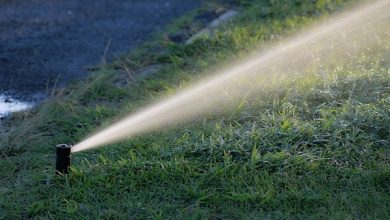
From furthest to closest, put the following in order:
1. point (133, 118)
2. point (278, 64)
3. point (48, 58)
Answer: point (48, 58), point (278, 64), point (133, 118)

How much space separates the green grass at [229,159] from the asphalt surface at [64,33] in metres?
1.24

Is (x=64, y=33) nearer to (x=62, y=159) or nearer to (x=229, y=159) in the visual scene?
(x=62, y=159)

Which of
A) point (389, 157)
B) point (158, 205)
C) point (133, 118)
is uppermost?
point (133, 118)

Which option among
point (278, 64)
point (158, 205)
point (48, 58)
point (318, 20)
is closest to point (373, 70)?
point (278, 64)

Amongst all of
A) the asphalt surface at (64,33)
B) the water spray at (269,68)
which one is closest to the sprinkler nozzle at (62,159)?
the water spray at (269,68)

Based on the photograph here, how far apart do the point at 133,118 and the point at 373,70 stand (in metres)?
1.74

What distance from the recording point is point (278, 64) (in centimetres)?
546

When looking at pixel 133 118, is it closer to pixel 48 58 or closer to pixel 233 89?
pixel 233 89

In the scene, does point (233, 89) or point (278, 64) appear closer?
point (233, 89)

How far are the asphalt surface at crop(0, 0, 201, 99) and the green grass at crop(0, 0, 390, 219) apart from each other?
1240mm

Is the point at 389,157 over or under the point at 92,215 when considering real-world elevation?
under

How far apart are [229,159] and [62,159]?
0.93 meters

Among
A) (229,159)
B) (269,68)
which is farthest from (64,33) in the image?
(229,159)

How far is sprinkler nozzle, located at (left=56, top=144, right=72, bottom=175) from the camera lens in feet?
12.5
